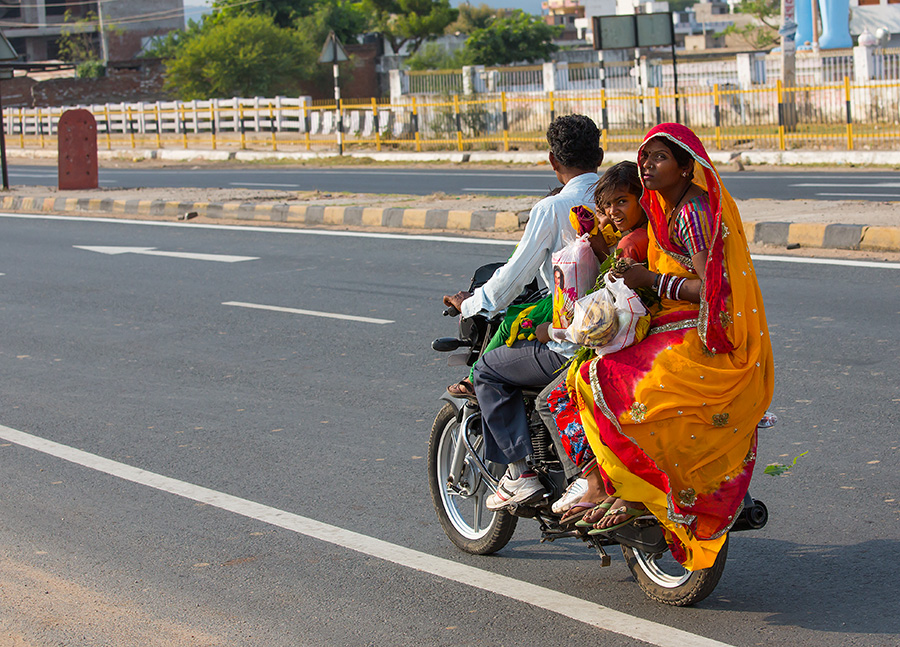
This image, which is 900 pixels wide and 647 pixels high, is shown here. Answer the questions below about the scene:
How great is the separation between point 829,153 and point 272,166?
15634 mm

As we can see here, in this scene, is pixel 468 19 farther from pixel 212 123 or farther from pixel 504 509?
pixel 504 509

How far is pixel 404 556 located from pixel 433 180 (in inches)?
752

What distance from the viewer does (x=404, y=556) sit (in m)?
4.35

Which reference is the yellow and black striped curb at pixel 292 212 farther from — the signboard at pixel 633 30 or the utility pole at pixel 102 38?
the utility pole at pixel 102 38

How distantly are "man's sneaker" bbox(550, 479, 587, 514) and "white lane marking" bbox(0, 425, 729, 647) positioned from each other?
0.35 meters

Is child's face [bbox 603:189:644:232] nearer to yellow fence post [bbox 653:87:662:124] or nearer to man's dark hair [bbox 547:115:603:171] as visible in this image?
man's dark hair [bbox 547:115:603:171]

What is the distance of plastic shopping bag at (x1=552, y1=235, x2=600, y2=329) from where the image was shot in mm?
3629


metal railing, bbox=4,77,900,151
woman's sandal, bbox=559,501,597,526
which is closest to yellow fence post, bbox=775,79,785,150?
metal railing, bbox=4,77,900,151

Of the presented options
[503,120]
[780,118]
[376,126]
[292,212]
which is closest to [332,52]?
[376,126]

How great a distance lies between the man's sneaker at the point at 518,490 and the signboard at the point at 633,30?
22632 mm

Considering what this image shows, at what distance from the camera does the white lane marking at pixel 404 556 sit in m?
3.58

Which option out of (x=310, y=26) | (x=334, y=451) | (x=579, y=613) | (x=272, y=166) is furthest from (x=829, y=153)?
(x=310, y=26)

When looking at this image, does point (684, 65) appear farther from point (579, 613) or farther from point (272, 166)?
point (579, 613)

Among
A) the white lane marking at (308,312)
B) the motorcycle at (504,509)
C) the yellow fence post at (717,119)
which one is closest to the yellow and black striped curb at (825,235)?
the white lane marking at (308,312)
